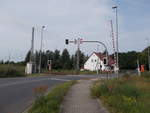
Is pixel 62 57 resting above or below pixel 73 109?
above

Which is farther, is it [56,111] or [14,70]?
[14,70]

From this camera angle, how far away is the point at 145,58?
96.8 meters

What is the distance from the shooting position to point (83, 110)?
31.1ft

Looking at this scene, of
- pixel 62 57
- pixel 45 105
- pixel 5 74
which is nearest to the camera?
pixel 45 105

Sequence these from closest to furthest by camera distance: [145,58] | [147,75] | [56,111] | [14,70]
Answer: [56,111] → [147,75] → [14,70] → [145,58]

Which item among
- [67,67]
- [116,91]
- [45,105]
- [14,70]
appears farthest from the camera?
[67,67]

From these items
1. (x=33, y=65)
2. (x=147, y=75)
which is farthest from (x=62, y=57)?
(x=147, y=75)

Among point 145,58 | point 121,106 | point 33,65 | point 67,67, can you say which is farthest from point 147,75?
point 67,67

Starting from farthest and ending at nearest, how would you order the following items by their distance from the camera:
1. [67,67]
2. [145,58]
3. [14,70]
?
[67,67] → [145,58] → [14,70]

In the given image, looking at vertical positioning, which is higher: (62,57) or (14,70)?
(62,57)

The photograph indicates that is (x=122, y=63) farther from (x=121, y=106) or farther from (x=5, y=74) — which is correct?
(x=121, y=106)

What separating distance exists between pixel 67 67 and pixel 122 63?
24.9 m

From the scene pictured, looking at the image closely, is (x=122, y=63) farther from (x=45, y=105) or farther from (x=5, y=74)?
(x=45, y=105)

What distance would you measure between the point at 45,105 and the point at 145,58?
9223cm
